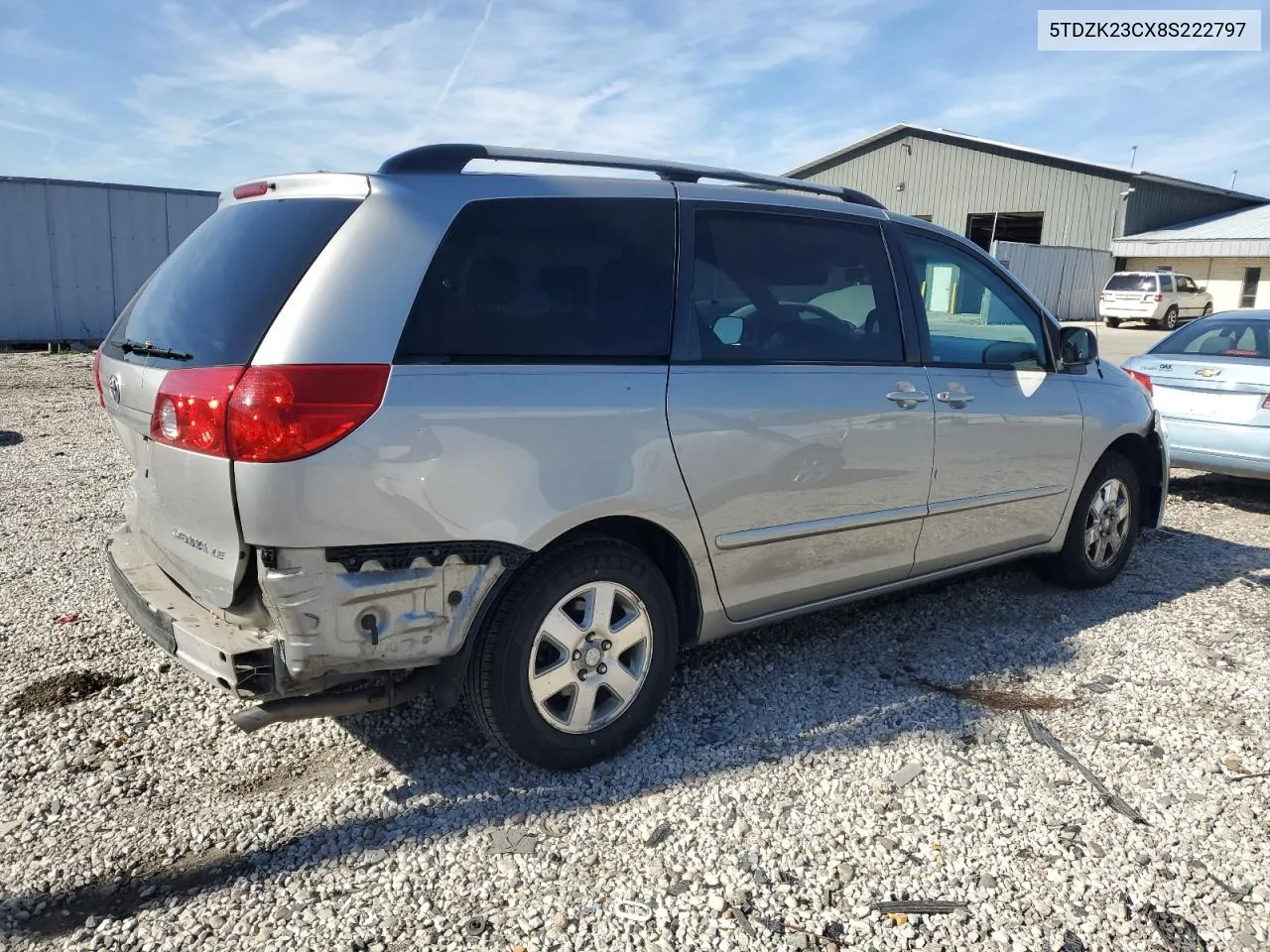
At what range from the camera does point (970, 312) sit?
4207 mm

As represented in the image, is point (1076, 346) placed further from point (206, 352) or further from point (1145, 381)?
point (206, 352)

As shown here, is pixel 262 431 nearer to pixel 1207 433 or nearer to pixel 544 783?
pixel 544 783

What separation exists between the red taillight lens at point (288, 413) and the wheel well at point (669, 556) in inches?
34.9

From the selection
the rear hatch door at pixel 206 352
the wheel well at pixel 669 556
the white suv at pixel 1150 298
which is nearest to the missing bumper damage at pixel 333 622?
the rear hatch door at pixel 206 352

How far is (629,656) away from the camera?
127 inches

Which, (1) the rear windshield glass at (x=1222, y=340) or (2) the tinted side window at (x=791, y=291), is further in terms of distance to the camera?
(1) the rear windshield glass at (x=1222, y=340)

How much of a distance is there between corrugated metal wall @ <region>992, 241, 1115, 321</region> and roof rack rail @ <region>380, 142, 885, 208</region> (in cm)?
2965

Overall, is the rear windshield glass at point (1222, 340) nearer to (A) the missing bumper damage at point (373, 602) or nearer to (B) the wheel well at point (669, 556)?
(B) the wheel well at point (669, 556)

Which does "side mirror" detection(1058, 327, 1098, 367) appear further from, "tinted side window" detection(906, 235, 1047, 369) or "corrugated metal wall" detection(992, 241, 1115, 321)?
"corrugated metal wall" detection(992, 241, 1115, 321)

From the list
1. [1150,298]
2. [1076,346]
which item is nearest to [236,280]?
[1076,346]

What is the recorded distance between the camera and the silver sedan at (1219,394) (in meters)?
6.68

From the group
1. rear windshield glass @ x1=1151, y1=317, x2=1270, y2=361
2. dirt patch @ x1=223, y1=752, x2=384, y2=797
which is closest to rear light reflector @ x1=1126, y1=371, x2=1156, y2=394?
rear windshield glass @ x1=1151, y1=317, x2=1270, y2=361

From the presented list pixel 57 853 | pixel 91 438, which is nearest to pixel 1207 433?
pixel 57 853

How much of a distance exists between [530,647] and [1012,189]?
3832cm
